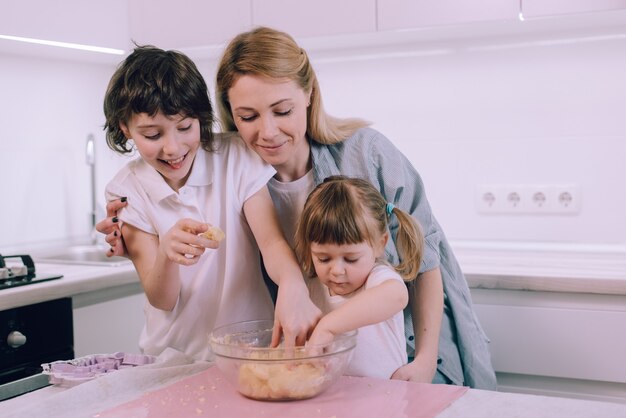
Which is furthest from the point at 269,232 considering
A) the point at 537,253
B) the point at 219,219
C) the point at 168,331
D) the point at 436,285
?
the point at 537,253

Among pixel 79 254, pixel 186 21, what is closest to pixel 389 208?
pixel 186 21

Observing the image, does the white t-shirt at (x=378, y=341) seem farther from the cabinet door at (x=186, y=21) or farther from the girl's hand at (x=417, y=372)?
the cabinet door at (x=186, y=21)

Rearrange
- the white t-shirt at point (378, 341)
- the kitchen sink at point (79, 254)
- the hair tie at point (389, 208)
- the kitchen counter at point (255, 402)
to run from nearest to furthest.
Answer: the kitchen counter at point (255, 402) < the white t-shirt at point (378, 341) < the hair tie at point (389, 208) < the kitchen sink at point (79, 254)

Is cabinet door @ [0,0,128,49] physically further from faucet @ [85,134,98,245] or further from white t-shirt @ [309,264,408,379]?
white t-shirt @ [309,264,408,379]

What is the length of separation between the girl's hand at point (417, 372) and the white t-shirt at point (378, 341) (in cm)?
1

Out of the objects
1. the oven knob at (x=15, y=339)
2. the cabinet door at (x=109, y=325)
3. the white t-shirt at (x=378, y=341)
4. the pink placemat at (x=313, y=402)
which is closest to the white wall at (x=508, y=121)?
the cabinet door at (x=109, y=325)

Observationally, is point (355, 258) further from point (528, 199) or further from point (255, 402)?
point (528, 199)

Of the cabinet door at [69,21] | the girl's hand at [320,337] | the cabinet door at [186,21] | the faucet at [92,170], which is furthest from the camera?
the faucet at [92,170]

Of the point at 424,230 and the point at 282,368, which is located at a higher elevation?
the point at 424,230

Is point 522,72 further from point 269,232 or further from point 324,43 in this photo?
point 269,232

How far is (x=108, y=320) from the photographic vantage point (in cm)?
221

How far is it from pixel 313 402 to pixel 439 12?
142cm

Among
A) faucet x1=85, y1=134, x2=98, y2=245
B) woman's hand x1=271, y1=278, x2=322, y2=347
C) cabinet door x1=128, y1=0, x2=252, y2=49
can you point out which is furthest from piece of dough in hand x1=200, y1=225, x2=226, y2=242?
faucet x1=85, y1=134, x2=98, y2=245

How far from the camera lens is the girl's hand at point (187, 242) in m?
1.21
